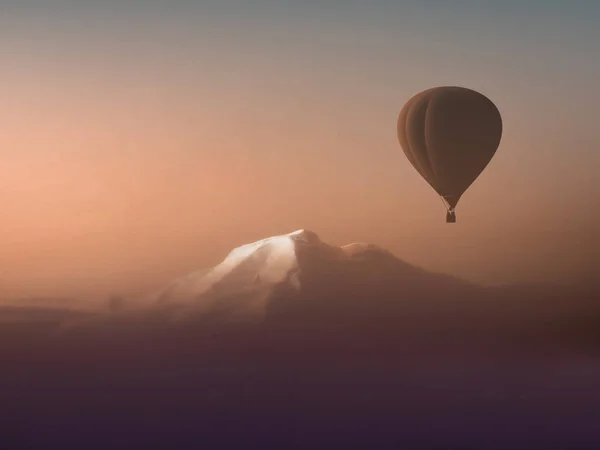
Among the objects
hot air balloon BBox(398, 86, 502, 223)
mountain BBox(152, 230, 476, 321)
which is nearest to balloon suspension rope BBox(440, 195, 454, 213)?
hot air balloon BBox(398, 86, 502, 223)

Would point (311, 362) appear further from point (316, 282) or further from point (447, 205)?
point (447, 205)

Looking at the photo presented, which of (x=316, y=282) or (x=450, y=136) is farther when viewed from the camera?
(x=316, y=282)

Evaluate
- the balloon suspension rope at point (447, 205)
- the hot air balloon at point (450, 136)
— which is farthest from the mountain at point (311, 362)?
the hot air balloon at point (450, 136)

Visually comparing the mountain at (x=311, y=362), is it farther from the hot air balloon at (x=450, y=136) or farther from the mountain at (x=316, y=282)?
the hot air balloon at (x=450, y=136)

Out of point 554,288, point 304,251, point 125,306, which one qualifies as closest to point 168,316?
point 125,306

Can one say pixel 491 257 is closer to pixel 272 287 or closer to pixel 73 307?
pixel 272 287

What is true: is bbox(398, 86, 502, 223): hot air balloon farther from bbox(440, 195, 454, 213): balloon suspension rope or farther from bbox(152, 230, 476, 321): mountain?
bbox(152, 230, 476, 321): mountain

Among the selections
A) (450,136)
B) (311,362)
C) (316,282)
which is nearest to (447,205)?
(450,136)

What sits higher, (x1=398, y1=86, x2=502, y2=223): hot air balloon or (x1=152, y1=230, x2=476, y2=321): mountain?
(x1=398, y1=86, x2=502, y2=223): hot air balloon
